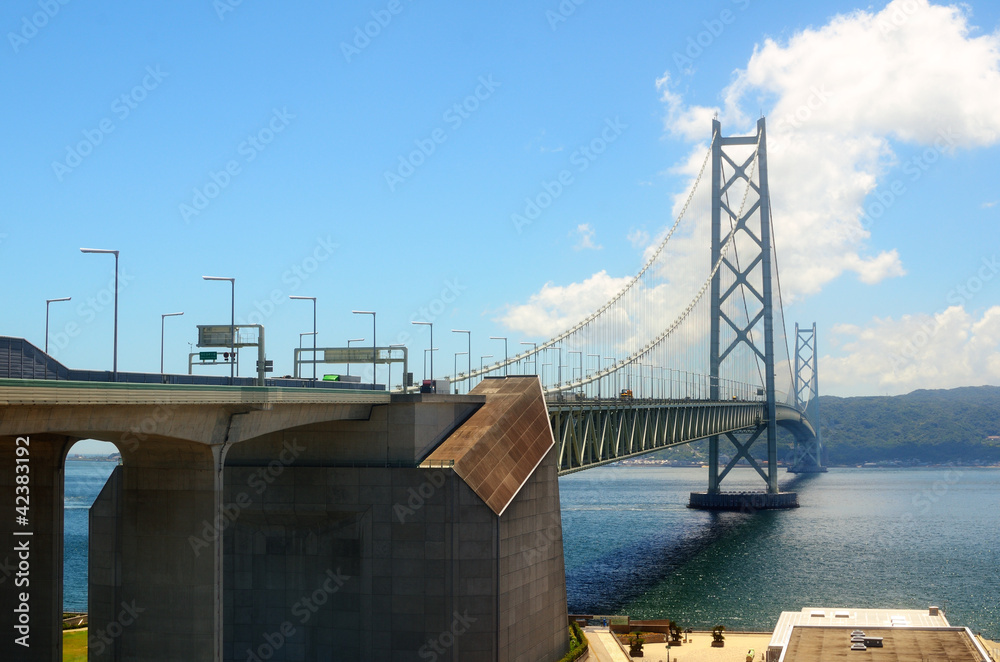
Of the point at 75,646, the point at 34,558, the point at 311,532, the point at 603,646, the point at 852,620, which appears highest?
the point at 311,532

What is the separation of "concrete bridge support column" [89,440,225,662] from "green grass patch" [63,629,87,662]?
10849mm

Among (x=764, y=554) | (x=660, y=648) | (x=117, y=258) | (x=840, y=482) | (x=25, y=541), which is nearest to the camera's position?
(x=117, y=258)

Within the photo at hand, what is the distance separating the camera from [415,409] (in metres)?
34.9

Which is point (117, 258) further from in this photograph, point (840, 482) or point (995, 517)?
point (840, 482)

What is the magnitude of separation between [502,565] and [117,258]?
1511 centimetres

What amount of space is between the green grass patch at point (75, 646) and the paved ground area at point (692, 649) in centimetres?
1988

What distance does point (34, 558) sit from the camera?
3109 cm

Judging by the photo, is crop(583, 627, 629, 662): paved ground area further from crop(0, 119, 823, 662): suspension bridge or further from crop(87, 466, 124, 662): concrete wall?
crop(87, 466, 124, 662): concrete wall

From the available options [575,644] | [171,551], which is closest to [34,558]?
[171,551]

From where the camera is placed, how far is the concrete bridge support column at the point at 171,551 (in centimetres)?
2822

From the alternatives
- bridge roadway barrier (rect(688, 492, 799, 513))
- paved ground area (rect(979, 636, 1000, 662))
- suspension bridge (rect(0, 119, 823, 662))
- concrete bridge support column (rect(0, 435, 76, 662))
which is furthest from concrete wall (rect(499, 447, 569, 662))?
bridge roadway barrier (rect(688, 492, 799, 513))

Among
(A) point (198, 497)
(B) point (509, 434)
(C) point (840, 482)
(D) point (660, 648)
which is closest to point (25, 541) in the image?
(A) point (198, 497)

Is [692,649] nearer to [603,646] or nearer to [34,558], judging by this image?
[603,646]

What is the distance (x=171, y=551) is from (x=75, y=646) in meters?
16.1
